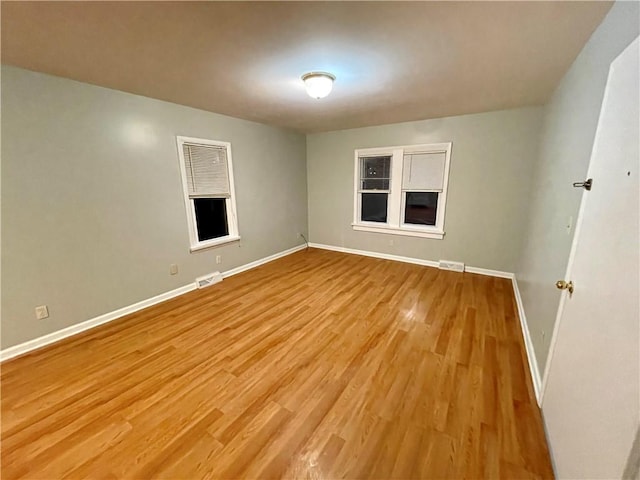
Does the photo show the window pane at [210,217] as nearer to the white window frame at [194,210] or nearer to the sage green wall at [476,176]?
the white window frame at [194,210]

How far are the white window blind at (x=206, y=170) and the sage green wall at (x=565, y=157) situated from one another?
12.9 feet

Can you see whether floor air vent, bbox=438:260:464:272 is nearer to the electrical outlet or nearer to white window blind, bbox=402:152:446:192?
white window blind, bbox=402:152:446:192

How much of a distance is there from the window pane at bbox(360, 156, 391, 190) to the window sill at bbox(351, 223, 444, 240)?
77 cm

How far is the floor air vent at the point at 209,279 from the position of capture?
3.73 m

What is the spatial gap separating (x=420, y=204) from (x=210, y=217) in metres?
3.76

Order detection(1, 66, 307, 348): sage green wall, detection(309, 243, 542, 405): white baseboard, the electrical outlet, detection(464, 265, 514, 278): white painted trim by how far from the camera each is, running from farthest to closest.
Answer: detection(464, 265, 514, 278): white painted trim, the electrical outlet, detection(1, 66, 307, 348): sage green wall, detection(309, 243, 542, 405): white baseboard

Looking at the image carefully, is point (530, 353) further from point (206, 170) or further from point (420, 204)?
point (206, 170)

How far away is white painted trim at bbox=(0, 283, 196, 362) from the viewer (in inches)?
90.3

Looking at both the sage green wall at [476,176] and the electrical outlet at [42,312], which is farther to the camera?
the sage green wall at [476,176]

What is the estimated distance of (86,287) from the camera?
2684mm

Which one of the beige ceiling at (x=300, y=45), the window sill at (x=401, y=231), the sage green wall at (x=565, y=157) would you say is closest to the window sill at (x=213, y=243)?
the beige ceiling at (x=300, y=45)

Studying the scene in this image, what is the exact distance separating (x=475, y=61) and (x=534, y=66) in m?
0.57

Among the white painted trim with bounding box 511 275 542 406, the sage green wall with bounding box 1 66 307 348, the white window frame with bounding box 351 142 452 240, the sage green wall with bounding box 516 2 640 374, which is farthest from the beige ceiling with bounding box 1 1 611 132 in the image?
the white painted trim with bounding box 511 275 542 406

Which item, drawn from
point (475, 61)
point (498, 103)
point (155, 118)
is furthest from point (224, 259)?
point (498, 103)
